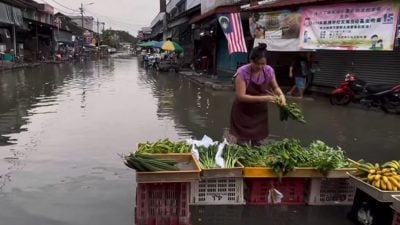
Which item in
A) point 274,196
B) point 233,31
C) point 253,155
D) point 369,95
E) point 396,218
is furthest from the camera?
point 233,31

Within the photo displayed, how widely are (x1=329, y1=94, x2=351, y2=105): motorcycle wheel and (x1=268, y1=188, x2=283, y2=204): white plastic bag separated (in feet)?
33.0

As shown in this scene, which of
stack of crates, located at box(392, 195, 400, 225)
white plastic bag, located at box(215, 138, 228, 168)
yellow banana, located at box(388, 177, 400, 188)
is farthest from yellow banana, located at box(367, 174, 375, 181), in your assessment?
white plastic bag, located at box(215, 138, 228, 168)

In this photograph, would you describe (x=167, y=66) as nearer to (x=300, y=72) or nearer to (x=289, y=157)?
(x=300, y=72)

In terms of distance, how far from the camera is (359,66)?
16047 mm

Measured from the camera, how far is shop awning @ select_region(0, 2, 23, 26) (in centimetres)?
3531

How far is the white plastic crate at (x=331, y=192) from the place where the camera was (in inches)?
210

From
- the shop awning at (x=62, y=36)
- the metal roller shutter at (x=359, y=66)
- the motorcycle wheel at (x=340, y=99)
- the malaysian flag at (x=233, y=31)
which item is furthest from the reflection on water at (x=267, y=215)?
the shop awning at (x=62, y=36)

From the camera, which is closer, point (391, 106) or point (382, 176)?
point (382, 176)

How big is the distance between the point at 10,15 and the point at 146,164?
121 ft

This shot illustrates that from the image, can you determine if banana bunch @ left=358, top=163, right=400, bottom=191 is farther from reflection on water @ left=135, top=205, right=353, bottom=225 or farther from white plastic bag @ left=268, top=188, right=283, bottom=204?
white plastic bag @ left=268, top=188, right=283, bottom=204

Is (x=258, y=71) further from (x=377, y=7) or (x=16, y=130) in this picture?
(x=377, y=7)

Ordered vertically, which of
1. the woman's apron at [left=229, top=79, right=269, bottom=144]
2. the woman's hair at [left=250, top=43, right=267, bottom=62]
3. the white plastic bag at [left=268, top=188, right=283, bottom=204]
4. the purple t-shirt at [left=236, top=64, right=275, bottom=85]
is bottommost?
the white plastic bag at [left=268, top=188, right=283, bottom=204]

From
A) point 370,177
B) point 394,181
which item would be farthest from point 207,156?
point 394,181

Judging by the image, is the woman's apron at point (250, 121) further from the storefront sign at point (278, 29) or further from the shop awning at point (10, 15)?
the shop awning at point (10, 15)
